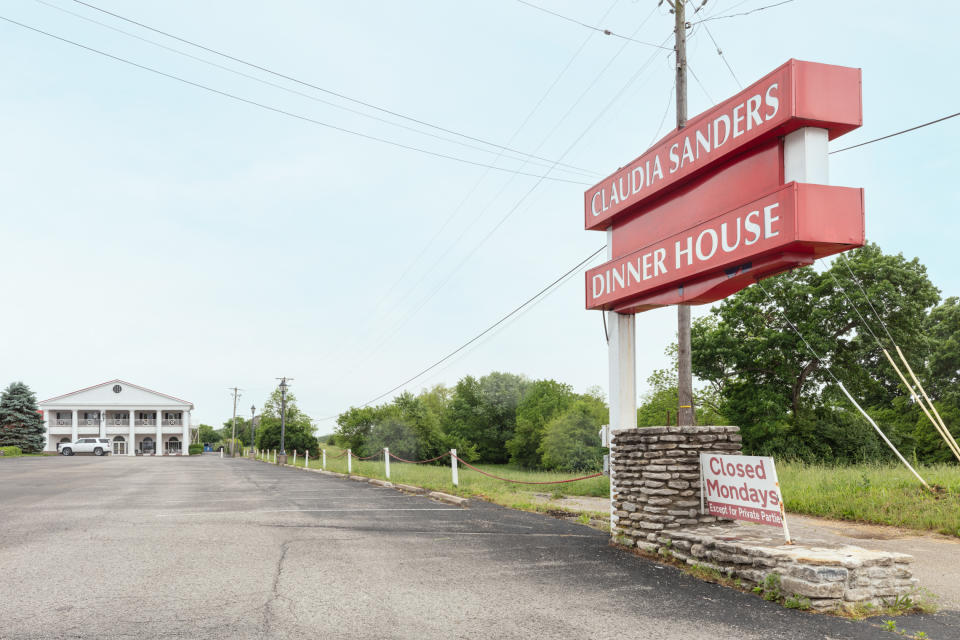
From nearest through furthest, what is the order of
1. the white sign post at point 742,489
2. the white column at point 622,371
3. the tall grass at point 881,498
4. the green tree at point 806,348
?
the white sign post at point 742,489 → the white column at point 622,371 → the tall grass at point 881,498 → the green tree at point 806,348

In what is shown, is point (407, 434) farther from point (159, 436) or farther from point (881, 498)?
point (881, 498)

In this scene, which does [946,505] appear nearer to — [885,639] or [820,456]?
[885,639]

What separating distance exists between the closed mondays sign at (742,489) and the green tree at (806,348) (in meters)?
23.8

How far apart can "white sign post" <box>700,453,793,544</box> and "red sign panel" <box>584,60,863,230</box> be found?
11.9 feet

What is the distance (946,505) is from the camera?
481 inches

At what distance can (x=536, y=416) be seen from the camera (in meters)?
67.8

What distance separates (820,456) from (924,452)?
15.9 m

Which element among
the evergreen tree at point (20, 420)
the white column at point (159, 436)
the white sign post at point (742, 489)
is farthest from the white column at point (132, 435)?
the white sign post at point (742, 489)

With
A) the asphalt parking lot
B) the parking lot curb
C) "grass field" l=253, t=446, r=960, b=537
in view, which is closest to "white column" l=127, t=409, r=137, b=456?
"grass field" l=253, t=446, r=960, b=537

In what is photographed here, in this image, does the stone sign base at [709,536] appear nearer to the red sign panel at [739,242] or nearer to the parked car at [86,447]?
the red sign panel at [739,242]

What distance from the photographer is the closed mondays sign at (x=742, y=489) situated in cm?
759

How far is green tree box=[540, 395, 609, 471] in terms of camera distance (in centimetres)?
4825

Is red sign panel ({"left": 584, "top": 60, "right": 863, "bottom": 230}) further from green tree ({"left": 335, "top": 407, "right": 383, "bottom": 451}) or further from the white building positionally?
the white building

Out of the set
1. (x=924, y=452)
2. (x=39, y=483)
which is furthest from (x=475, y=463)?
(x=39, y=483)
